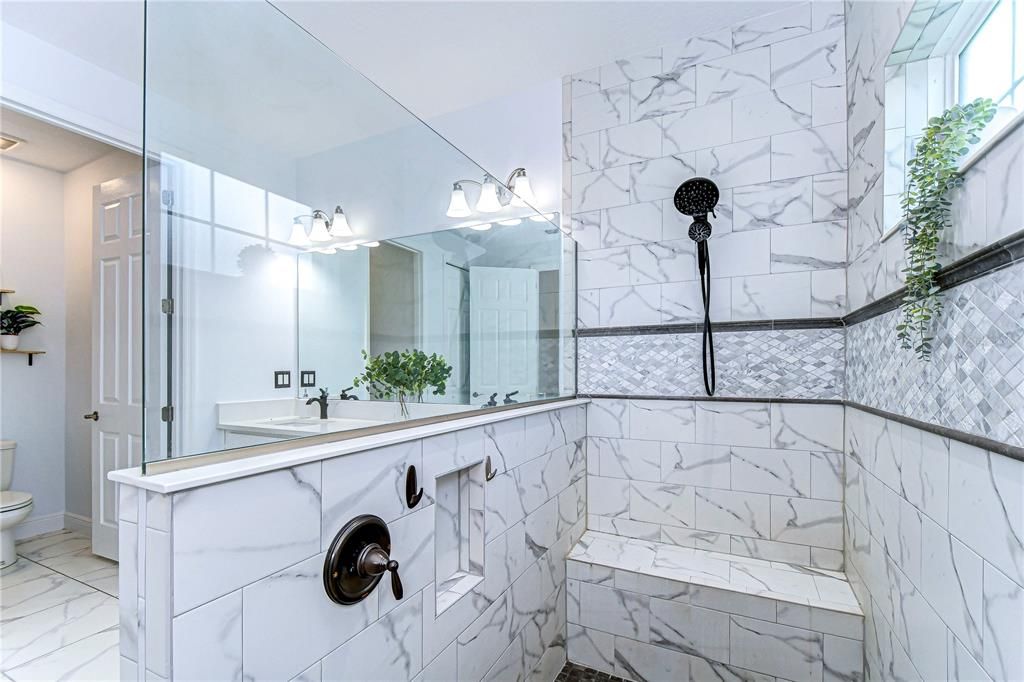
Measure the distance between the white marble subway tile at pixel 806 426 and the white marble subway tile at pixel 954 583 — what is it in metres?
1.00

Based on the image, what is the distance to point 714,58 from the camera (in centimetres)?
234

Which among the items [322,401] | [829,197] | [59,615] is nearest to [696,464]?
[829,197]

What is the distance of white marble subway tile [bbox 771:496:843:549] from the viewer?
6.77 ft

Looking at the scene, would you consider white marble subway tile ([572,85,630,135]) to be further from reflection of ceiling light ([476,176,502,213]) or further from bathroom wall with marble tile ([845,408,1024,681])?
bathroom wall with marble tile ([845,408,1024,681])

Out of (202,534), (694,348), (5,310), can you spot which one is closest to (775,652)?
(694,348)

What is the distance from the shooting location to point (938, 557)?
3.51ft

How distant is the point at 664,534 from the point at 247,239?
7.33ft

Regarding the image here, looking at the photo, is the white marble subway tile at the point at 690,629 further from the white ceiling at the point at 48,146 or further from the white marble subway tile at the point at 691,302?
the white ceiling at the point at 48,146

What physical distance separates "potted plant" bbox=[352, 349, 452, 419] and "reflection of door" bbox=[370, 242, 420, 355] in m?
0.03

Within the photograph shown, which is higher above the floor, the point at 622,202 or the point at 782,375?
the point at 622,202

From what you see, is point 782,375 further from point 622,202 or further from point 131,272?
point 131,272

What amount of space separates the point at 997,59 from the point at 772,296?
1.25 meters

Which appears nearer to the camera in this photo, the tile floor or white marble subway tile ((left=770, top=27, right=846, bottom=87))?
the tile floor

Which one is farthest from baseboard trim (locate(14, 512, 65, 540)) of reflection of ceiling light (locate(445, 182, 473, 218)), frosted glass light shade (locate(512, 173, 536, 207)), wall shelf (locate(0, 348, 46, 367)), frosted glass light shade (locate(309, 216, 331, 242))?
frosted glass light shade (locate(512, 173, 536, 207))
